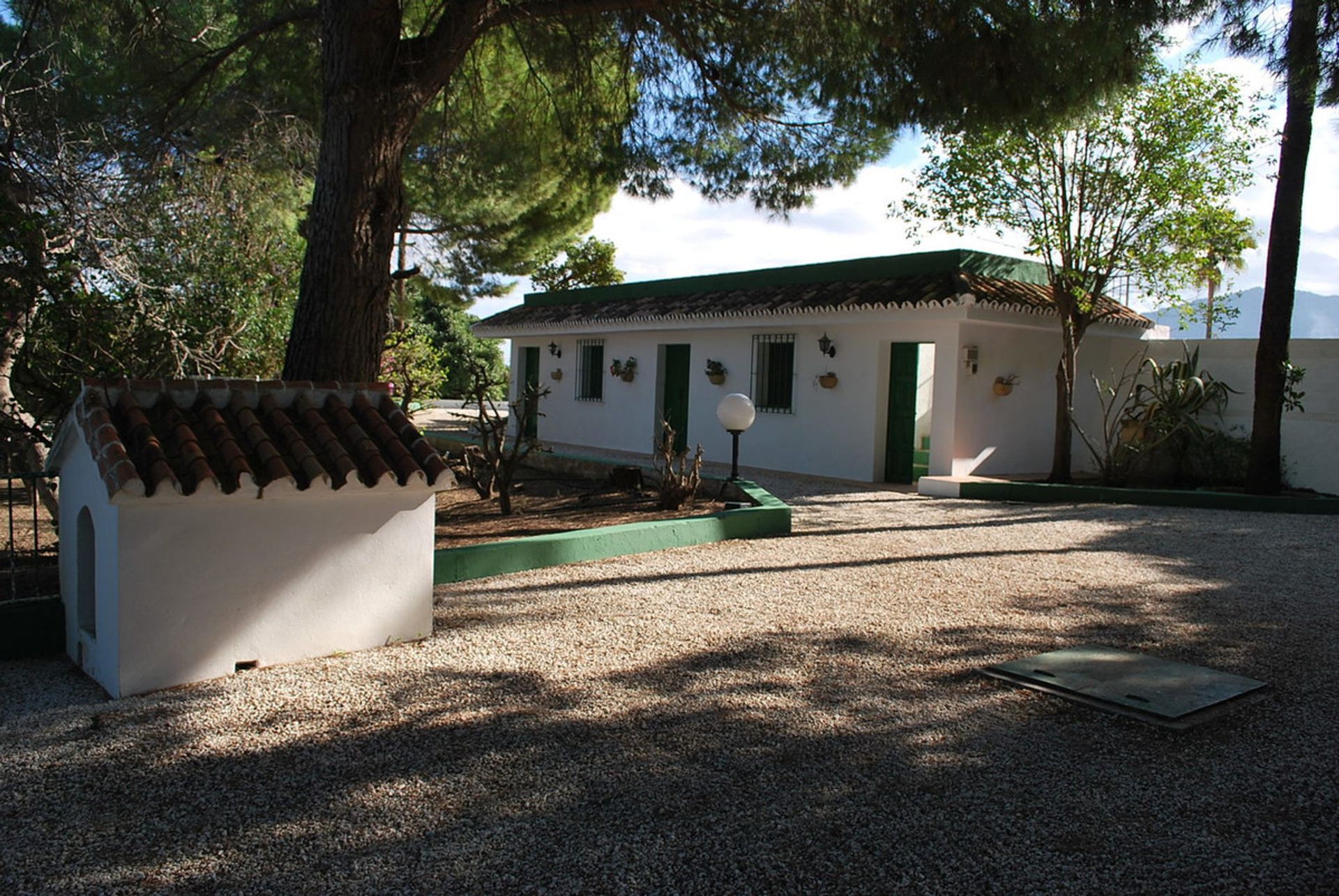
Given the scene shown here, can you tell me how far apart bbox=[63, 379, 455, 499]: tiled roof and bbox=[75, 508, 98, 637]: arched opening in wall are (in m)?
0.53

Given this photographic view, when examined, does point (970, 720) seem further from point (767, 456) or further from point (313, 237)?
point (767, 456)

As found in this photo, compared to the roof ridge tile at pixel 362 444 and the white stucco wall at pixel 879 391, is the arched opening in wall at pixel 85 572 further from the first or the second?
the white stucco wall at pixel 879 391

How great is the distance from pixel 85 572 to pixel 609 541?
3.42 m

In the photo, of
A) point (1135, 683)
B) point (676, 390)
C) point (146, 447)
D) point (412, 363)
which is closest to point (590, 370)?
point (676, 390)

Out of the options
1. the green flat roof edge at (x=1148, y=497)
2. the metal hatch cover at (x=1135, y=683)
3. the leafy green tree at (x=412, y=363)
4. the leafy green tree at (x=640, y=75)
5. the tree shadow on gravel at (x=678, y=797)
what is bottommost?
the tree shadow on gravel at (x=678, y=797)

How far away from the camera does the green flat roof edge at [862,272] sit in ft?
43.2

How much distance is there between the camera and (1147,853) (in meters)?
2.88

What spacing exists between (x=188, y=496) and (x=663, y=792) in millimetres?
2304

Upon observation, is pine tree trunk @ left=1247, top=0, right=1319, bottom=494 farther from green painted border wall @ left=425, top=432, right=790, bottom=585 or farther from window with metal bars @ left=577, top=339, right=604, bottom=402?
window with metal bars @ left=577, top=339, right=604, bottom=402

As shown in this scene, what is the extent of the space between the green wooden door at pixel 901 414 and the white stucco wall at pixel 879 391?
140 millimetres

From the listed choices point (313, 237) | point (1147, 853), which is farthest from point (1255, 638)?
point (313, 237)

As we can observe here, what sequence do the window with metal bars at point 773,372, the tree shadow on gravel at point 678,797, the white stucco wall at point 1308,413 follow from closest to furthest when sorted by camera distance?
the tree shadow on gravel at point 678,797
the white stucco wall at point 1308,413
the window with metal bars at point 773,372

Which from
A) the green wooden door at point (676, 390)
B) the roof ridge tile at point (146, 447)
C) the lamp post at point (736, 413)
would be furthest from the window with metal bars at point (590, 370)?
the roof ridge tile at point (146, 447)

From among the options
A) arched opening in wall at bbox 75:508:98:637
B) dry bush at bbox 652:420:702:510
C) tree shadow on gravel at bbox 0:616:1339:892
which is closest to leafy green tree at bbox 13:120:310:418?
arched opening in wall at bbox 75:508:98:637
